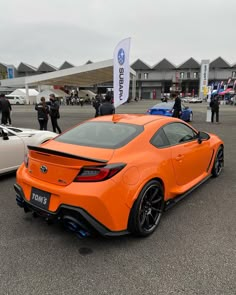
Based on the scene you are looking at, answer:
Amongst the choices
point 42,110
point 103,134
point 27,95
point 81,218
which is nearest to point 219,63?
point 27,95

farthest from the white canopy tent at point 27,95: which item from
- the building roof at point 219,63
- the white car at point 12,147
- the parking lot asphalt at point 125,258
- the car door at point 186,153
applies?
the building roof at point 219,63

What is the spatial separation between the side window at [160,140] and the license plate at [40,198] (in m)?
1.43

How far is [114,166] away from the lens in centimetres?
261

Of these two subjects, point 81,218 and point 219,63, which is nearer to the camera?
point 81,218

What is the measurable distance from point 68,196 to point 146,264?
1.03m

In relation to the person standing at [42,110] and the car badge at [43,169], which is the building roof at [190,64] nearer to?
the person standing at [42,110]

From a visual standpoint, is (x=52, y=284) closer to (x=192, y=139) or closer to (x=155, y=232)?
(x=155, y=232)

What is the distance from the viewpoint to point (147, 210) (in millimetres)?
3006

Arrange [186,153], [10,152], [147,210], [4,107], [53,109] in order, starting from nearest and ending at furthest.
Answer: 1. [147,210]
2. [186,153]
3. [10,152]
4. [53,109]
5. [4,107]

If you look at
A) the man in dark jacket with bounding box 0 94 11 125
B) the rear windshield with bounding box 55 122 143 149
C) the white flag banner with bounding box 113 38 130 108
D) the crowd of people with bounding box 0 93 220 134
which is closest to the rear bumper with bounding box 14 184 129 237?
the rear windshield with bounding box 55 122 143 149

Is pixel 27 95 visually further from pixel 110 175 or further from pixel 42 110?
pixel 110 175

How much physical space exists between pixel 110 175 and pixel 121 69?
6731 mm

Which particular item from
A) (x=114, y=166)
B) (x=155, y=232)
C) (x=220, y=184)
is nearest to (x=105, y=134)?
(x=114, y=166)

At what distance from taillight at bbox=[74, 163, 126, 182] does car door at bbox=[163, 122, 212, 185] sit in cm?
110
